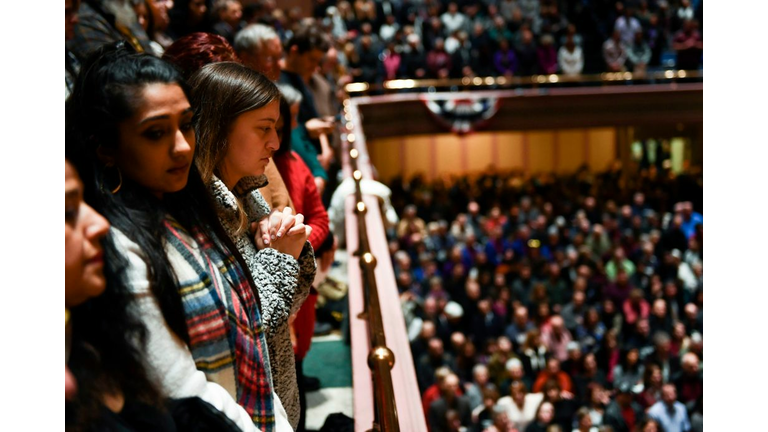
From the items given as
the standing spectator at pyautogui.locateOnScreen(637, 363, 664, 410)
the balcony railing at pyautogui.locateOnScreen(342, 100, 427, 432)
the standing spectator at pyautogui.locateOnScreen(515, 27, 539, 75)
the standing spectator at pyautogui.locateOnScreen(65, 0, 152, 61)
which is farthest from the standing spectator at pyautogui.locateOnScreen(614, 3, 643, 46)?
the standing spectator at pyautogui.locateOnScreen(65, 0, 152, 61)

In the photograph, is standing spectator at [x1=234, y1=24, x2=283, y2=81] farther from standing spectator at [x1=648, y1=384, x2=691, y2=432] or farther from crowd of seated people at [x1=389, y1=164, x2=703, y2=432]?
standing spectator at [x1=648, y1=384, x2=691, y2=432]

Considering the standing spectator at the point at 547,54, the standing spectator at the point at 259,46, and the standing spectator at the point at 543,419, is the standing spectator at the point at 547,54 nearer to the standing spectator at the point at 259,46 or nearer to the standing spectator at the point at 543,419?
the standing spectator at the point at 543,419

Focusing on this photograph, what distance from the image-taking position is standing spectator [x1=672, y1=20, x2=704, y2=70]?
43.4 ft

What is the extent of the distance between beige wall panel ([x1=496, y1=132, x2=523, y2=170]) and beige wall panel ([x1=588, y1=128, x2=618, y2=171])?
149cm

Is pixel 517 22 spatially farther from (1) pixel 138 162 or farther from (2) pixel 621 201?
(1) pixel 138 162

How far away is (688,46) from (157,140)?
1338cm

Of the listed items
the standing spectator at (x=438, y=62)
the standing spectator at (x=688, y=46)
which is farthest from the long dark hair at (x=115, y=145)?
the standing spectator at (x=688, y=46)

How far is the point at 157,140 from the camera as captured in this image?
45.1 inches

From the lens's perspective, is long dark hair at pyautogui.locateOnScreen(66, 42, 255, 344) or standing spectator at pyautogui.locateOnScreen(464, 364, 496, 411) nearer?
long dark hair at pyautogui.locateOnScreen(66, 42, 255, 344)

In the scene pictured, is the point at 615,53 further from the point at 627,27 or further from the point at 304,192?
the point at 304,192

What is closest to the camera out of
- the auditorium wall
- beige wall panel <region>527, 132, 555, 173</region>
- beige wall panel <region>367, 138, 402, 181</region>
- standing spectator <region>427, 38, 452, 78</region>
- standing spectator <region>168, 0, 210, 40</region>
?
standing spectator <region>168, 0, 210, 40</region>

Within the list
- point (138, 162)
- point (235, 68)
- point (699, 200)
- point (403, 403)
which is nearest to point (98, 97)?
point (138, 162)

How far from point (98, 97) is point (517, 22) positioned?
12.6m

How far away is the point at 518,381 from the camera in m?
6.54
